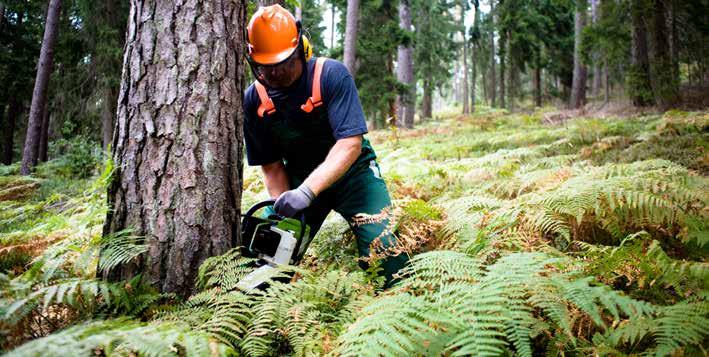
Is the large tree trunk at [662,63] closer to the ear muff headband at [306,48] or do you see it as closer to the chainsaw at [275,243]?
the ear muff headband at [306,48]

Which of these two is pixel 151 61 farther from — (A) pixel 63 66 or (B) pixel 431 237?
(A) pixel 63 66

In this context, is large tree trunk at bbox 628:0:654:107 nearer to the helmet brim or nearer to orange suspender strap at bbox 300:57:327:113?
orange suspender strap at bbox 300:57:327:113

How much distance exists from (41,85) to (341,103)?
1375 centimetres

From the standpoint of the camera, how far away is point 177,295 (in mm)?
2334

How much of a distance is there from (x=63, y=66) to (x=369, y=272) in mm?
18645

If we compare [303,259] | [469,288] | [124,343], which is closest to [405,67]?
[303,259]

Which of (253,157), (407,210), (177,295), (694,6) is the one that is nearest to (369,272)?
(407,210)

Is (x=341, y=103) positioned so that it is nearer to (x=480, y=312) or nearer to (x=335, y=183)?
(x=335, y=183)

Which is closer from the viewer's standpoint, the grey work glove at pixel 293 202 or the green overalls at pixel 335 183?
the grey work glove at pixel 293 202

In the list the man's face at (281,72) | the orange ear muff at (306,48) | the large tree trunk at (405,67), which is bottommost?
the man's face at (281,72)

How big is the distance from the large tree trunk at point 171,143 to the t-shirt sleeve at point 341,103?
84cm

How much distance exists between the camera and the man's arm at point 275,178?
357cm

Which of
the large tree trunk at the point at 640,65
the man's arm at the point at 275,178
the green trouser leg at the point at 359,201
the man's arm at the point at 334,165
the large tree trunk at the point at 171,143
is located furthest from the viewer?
the large tree trunk at the point at 640,65

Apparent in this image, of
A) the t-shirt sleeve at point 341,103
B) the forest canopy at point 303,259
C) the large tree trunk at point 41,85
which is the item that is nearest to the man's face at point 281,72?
the forest canopy at point 303,259
